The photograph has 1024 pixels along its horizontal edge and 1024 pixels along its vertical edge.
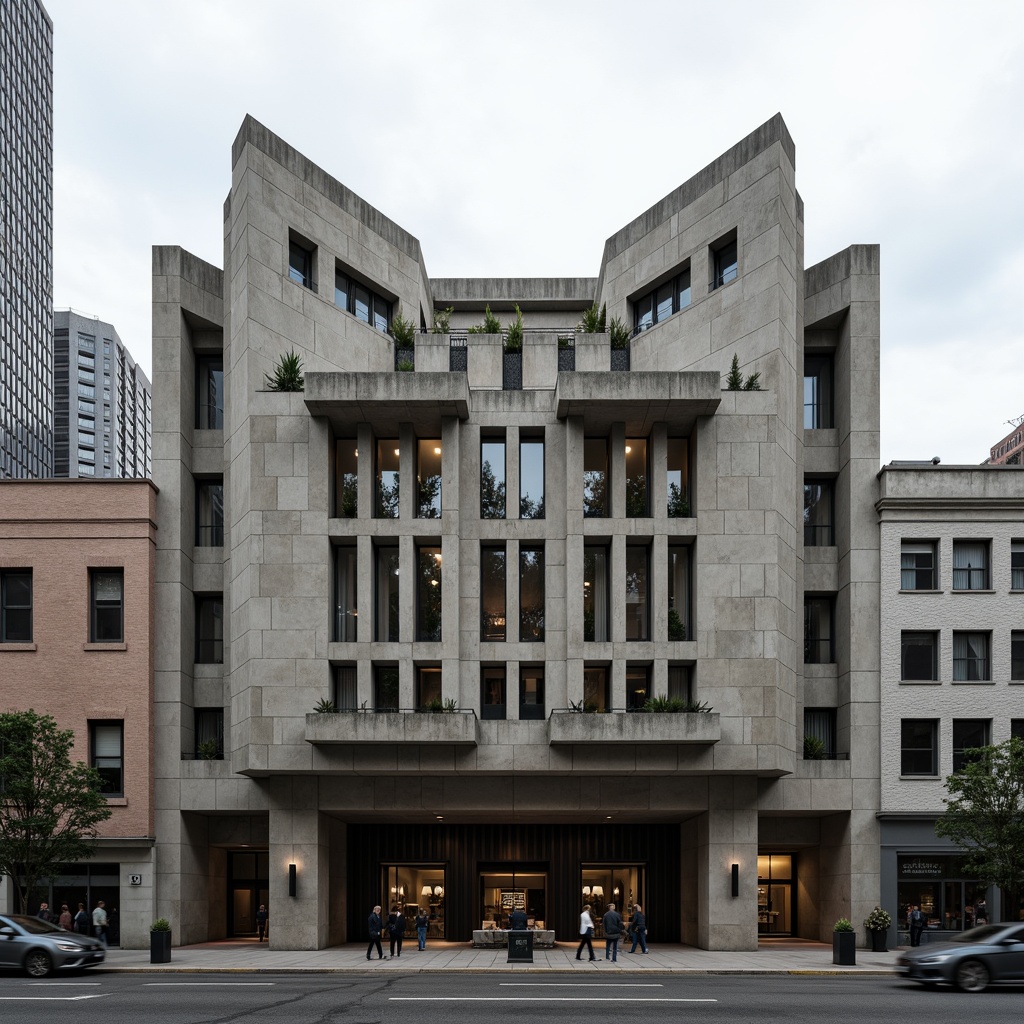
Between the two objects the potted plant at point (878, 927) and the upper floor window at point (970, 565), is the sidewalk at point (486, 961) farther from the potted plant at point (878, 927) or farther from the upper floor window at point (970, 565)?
the upper floor window at point (970, 565)

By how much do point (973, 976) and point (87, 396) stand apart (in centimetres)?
16917

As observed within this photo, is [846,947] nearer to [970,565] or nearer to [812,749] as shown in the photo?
[812,749]

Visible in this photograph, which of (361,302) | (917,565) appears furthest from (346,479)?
(917,565)

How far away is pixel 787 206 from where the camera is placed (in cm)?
3503

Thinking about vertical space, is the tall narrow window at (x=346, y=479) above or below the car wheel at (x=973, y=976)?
above

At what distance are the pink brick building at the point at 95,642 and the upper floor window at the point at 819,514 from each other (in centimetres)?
2376

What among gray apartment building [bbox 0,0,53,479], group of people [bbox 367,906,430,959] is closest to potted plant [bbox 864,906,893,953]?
group of people [bbox 367,906,430,959]

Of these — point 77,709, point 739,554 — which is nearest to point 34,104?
point 77,709

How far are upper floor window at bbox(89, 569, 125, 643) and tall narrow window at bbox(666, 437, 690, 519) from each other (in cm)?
Result: 1925

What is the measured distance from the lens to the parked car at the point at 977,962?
71.8ft

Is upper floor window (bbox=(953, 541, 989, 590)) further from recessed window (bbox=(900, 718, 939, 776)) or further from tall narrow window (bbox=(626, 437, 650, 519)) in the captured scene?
tall narrow window (bbox=(626, 437, 650, 519))

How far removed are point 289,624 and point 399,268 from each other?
16254mm

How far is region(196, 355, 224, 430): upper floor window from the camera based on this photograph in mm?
38312

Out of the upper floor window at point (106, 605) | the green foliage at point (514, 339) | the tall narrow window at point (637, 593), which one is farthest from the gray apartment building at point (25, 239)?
the tall narrow window at point (637, 593)
